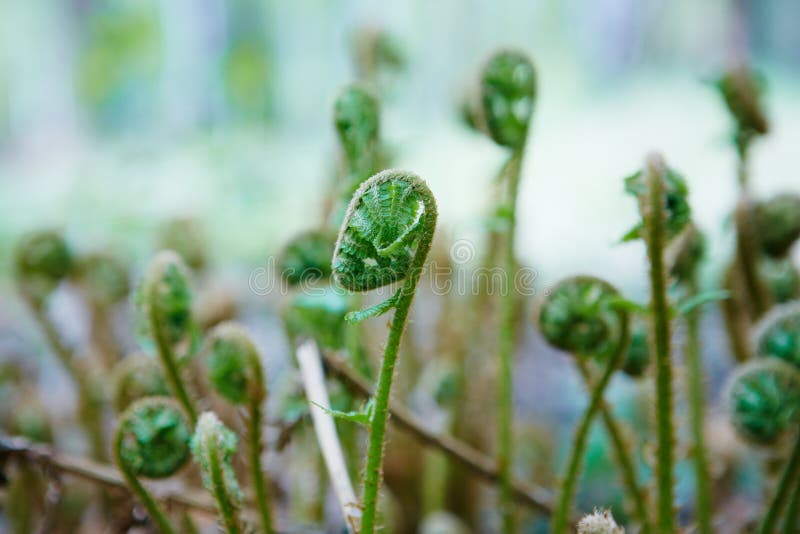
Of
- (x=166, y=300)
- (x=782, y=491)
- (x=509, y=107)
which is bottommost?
(x=782, y=491)

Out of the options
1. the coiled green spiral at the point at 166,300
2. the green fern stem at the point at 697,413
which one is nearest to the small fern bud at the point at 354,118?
the coiled green spiral at the point at 166,300

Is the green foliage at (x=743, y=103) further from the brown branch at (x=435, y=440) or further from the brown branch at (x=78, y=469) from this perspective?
the brown branch at (x=78, y=469)

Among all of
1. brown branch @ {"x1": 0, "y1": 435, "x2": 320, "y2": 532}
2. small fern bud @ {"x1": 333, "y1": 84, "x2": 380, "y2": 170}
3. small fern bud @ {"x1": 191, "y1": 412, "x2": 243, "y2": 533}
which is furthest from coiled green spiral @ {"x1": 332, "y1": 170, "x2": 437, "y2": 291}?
A: brown branch @ {"x1": 0, "y1": 435, "x2": 320, "y2": 532}

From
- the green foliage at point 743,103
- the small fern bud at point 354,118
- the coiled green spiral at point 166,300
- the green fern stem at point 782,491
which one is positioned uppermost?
→ the green foliage at point 743,103

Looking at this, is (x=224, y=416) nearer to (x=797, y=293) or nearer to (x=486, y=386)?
(x=486, y=386)

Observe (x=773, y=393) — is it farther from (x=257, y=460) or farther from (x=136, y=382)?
(x=136, y=382)

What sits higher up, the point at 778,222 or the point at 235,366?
the point at 778,222

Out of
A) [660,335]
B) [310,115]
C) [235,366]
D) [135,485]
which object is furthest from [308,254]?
[310,115]
